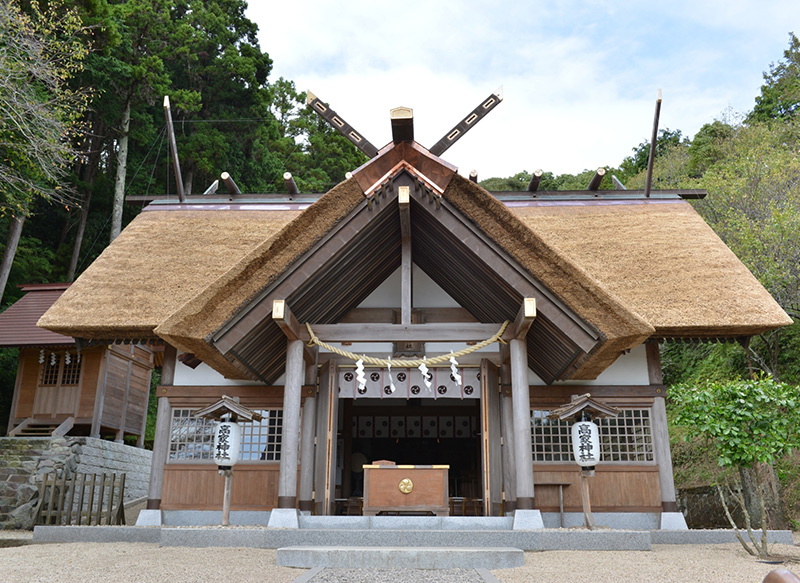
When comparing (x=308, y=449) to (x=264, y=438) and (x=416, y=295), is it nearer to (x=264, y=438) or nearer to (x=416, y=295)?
(x=264, y=438)

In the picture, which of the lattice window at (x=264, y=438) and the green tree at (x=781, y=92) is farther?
the green tree at (x=781, y=92)

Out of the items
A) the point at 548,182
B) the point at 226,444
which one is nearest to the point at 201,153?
the point at 226,444

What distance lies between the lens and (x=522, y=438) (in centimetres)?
729

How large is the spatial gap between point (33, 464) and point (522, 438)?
35.5 feet

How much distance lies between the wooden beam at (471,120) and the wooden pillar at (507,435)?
3.02m

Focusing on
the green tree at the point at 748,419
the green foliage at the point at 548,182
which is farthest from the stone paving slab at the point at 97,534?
the green foliage at the point at 548,182

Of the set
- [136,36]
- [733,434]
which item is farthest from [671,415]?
[136,36]

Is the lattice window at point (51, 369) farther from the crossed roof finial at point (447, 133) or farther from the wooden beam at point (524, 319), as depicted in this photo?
the wooden beam at point (524, 319)

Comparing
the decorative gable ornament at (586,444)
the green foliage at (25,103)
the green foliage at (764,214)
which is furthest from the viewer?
the green foliage at (764,214)

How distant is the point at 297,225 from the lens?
731cm

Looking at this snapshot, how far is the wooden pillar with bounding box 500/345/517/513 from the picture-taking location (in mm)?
8047

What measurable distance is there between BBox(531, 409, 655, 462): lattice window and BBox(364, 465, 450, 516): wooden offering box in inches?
62.9

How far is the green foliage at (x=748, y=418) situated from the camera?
6.35 m

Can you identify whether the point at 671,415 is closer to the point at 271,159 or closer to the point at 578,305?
the point at 578,305
